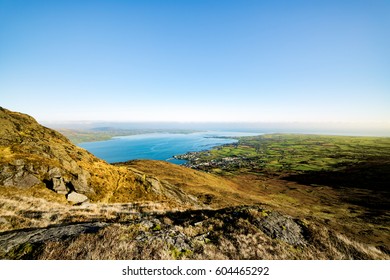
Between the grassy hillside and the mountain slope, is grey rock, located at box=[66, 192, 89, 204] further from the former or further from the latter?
the grassy hillside

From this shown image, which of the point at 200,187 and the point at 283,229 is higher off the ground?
the point at 283,229

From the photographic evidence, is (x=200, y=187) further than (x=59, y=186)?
Yes

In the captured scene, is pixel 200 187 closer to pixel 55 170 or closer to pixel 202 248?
pixel 55 170

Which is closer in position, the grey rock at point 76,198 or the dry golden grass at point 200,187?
the grey rock at point 76,198

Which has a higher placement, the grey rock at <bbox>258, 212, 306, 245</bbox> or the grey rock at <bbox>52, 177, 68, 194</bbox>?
the grey rock at <bbox>52, 177, 68, 194</bbox>

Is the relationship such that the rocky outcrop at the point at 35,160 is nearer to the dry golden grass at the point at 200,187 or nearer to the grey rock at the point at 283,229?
the dry golden grass at the point at 200,187

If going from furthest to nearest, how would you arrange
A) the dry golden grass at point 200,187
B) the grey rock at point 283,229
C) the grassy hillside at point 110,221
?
the dry golden grass at point 200,187
the grey rock at point 283,229
the grassy hillside at point 110,221

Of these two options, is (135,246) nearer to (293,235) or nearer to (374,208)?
(293,235)

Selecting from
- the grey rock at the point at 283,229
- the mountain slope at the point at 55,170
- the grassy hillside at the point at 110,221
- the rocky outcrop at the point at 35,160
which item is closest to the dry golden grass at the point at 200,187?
the grassy hillside at the point at 110,221

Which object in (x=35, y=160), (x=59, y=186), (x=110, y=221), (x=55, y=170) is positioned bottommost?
(x=110, y=221)

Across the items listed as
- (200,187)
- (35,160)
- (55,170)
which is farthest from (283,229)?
(200,187)

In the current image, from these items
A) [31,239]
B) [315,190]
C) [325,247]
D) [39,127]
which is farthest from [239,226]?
[315,190]

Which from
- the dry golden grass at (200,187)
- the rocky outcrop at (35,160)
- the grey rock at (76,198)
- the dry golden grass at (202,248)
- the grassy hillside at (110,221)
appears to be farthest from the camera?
the dry golden grass at (200,187)

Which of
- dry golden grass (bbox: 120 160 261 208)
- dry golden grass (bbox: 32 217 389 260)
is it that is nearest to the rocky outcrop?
dry golden grass (bbox: 32 217 389 260)
